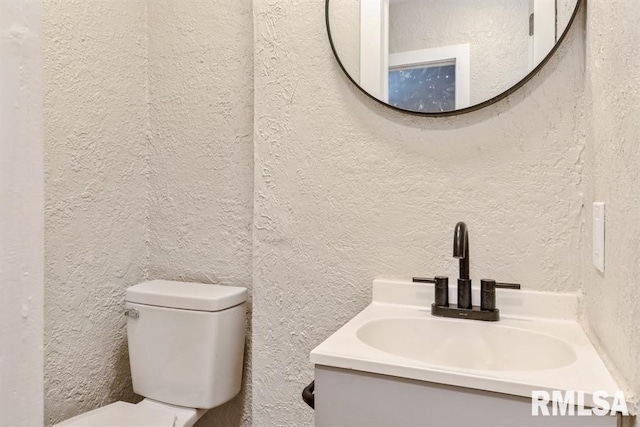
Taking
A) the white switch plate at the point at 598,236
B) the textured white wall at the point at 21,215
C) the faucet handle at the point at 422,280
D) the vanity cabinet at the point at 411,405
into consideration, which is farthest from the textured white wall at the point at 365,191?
the textured white wall at the point at 21,215

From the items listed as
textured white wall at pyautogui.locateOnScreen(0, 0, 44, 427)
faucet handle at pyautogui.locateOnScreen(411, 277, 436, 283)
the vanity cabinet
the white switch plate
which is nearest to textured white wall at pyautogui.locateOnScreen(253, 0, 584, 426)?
faucet handle at pyautogui.locateOnScreen(411, 277, 436, 283)

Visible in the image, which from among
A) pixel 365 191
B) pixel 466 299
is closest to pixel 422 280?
pixel 466 299

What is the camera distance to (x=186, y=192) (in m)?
1.55

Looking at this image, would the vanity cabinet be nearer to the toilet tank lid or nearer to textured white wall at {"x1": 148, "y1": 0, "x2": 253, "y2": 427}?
the toilet tank lid

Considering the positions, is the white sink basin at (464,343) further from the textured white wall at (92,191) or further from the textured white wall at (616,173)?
the textured white wall at (92,191)

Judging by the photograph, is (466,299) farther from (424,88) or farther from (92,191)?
(92,191)

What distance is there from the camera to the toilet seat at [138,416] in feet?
4.11

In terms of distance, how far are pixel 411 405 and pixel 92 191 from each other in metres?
1.15

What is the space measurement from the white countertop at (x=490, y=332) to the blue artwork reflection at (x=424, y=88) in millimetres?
452

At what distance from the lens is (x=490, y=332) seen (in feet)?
3.33

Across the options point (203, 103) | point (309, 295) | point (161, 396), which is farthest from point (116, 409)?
point (203, 103)

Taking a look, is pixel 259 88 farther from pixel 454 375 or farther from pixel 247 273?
pixel 454 375

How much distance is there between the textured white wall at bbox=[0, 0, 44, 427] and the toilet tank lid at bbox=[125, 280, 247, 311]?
3.04ft
